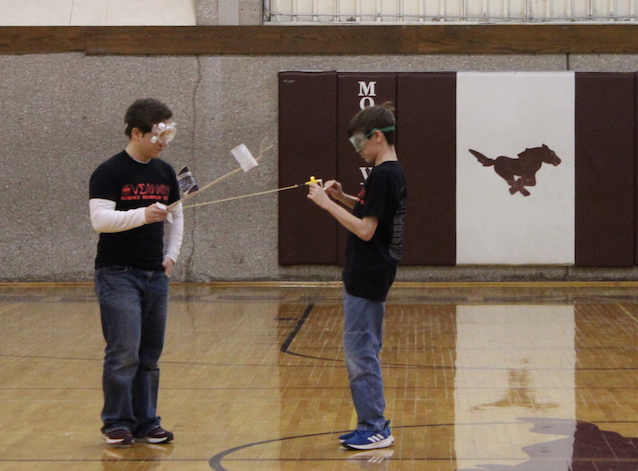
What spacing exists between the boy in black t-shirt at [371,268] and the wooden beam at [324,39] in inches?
270

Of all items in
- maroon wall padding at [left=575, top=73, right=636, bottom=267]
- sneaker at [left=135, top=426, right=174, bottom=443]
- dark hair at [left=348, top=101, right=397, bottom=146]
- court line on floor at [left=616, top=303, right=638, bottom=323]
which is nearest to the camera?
dark hair at [left=348, top=101, right=397, bottom=146]

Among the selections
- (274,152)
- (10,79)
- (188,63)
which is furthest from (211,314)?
(10,79)

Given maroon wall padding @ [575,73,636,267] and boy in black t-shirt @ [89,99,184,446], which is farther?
maroon wall padding @ [575,73,636,267]

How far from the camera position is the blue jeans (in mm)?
4023

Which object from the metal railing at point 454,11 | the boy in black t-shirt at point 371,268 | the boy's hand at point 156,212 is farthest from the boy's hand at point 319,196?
the metal railing at point 454,11

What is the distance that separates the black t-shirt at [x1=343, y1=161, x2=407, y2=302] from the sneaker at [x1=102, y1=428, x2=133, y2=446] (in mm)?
1182

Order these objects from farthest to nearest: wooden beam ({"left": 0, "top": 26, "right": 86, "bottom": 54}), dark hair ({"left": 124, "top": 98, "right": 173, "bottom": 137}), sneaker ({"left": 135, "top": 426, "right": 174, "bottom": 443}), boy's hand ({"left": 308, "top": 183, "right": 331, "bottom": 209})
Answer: wooden beam ({"left": 0, "top": 26, "right": 86, "bottom": 54}) < sneaker ({"left": 135, "top": 426, "right": 174, "bottom": 443}) < dark hair ({"left": 124, "top": 98, "right": 173, "bottom": 137}) < boy's hand ({"left": 308, "top": 183, "right": 331, "bottom": 209})

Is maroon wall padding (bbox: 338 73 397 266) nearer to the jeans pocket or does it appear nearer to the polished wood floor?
the polished wood floor

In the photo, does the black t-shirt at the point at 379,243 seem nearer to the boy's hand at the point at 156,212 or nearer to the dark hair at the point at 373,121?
the dark hair at the point at 373,121

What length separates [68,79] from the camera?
10844mm

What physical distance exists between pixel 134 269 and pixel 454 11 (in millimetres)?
7680

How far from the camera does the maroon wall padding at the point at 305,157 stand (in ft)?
35.2

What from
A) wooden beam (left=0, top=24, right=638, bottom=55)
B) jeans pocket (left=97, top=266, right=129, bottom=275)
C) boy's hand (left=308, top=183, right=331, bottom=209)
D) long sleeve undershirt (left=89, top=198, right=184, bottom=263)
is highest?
wooden beam (left=0, top=24, right=638, bottom=55)

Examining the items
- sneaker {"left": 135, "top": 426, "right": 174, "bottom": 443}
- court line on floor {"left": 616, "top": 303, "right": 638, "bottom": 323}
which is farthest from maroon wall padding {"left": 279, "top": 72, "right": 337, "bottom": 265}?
sneaker {"left": 135, "top": 426, "right": 174, "bottom": 443}
